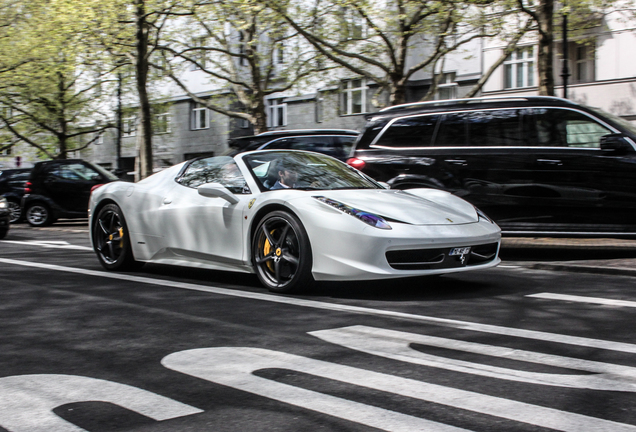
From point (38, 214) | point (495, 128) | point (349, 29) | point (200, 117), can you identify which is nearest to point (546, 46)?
point (495, 128)

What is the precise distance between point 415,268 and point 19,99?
33.8 m

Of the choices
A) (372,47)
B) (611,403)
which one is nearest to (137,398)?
(611,403)

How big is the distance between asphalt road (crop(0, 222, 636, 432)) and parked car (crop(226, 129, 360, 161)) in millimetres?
7232

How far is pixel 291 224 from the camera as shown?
638cm

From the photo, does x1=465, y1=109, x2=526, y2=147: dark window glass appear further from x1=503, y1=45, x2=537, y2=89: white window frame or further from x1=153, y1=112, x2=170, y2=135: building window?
x1=153, y1=112, x2=170, y2=135: building window

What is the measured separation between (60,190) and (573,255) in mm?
13379

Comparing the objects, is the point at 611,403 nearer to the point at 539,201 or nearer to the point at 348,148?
the point at 539,201

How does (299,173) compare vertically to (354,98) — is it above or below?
below

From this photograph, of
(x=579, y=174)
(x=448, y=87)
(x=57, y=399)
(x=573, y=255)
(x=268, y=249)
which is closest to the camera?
(x=57, y=399)

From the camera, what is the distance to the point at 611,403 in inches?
127

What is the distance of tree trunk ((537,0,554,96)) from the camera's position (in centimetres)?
1437

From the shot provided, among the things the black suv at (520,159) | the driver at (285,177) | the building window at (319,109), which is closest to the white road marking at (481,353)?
the driver at (285,177)

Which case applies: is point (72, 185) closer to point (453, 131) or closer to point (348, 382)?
point (453, 131)

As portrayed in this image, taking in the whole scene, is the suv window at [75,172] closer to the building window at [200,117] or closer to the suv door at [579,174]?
the suv door at [579,174]
